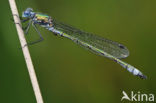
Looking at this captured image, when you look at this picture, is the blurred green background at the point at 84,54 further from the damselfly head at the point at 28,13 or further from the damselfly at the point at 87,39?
the damselfly head at the point at 28,13

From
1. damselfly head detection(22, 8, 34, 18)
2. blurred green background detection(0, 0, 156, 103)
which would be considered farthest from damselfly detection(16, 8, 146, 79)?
blurred green background detection(0, 0, 156, 103)

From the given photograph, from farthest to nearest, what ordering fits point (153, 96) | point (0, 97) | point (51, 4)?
point (51, 4)
point (153, 96)
point (0, 97)

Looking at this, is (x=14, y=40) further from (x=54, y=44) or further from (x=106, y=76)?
(x=106, y=76)

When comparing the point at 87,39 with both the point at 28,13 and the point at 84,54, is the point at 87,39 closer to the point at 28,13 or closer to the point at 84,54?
the point at 84,54

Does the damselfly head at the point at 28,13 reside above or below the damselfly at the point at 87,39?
above

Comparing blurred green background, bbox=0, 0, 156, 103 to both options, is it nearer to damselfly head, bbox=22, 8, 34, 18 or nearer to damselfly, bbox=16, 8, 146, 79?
damselfly, bbox=16, 8, 146, 79

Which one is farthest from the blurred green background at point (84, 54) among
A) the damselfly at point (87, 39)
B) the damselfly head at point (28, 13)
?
the damselfly head at point (28, 13)

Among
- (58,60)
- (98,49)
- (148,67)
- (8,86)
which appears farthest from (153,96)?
(8,86)

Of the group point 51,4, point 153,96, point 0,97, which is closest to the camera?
point 0,97
